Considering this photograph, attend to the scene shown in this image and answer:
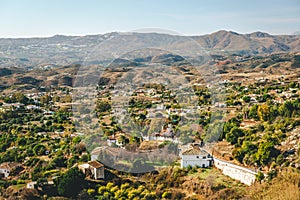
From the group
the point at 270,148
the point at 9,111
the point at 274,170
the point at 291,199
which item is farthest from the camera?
the point at 9,111

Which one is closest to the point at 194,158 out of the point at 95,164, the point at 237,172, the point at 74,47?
the point at 237,172

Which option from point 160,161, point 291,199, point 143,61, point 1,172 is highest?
point 143,61

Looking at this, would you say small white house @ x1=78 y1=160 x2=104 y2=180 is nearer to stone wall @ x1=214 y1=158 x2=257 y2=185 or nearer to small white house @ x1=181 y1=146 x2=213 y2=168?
small white house @ x1=181 y1=146 x2=213 y2=168

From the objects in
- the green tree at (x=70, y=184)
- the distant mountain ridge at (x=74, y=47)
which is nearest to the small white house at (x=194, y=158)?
the green tree at (x=70, y=184)

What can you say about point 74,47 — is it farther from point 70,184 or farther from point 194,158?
point 70,184

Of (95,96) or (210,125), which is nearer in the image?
(210,125)

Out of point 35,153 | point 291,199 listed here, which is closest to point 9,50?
point 35,153

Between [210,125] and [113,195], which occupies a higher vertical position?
[210,125]

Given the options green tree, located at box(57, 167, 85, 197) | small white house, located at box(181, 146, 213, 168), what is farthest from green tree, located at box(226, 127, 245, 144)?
green tree, located at box(57, 167, 85, 197)

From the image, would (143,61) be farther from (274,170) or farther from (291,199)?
(291,199)
